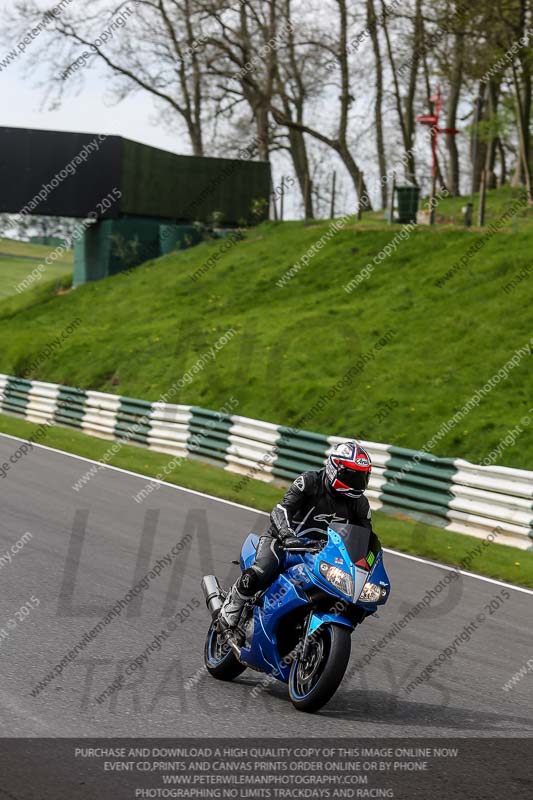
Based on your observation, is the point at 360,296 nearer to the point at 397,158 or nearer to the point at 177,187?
the point at 177,187

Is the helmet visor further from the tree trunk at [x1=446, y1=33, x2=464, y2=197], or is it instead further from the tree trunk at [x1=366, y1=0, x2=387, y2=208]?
the tree trunk at [x1=446, y1=33, x2=464, y2=197]

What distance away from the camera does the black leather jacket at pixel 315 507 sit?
24.2 ft

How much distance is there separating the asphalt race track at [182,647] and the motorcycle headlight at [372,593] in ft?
2.39

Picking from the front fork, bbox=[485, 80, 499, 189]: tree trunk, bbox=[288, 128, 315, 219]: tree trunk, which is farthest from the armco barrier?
bbox=[288, 128, 315, 219]: tree trunk

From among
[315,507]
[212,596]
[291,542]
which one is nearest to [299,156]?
[212,596]

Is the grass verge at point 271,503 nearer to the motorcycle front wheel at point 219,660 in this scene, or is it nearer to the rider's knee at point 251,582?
the motorcycle front wheel at point 219,660

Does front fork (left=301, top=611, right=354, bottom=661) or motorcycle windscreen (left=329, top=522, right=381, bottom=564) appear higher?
motorcycle windscreen (left=329, top=522, right=381, bottom=564)

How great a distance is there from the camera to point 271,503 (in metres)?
16.3

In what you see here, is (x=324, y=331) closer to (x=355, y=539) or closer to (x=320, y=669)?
(x=355, y=539)

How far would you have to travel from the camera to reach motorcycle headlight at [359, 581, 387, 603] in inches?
262

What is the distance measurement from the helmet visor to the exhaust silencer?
4.31ft

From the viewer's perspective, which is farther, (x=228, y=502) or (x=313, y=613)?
(x=228, y=502)

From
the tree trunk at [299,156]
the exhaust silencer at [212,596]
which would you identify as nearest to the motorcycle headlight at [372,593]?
the exhaust silencer at [212,596]

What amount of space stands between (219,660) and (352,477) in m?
1.57
